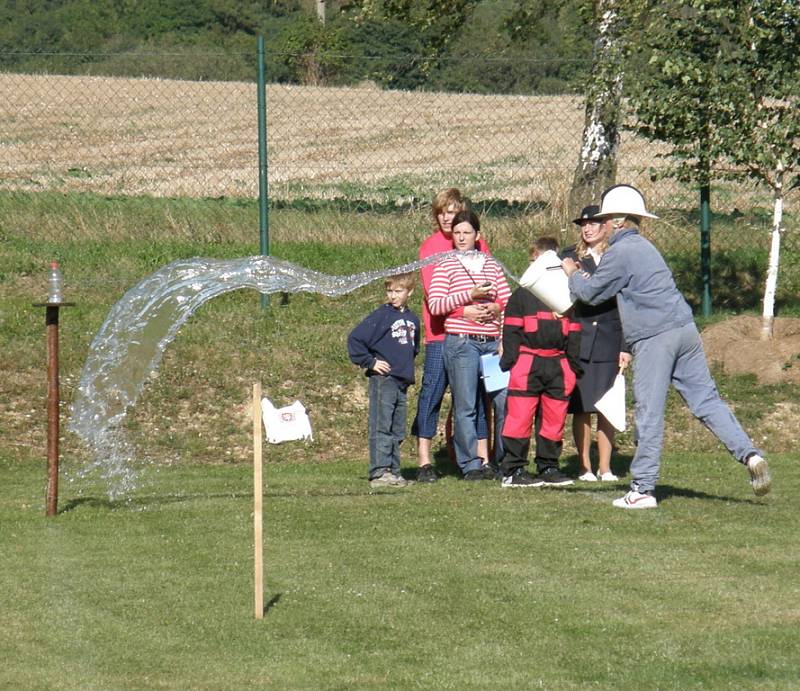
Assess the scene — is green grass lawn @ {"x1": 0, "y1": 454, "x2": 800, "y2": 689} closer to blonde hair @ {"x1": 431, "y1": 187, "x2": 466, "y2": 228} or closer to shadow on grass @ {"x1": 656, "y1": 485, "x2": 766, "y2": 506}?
shadow on grass @ {"x1": 656, "y1": 485, "x2": 766, "y2": 506}

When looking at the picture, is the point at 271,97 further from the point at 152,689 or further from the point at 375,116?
the point at 152,689

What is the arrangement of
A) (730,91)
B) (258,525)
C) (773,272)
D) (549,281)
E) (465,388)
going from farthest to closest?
(773,272), (730,91), (465,388), (549,281), (258,525)

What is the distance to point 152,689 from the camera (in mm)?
5977

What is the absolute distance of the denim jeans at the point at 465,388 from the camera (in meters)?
11.1

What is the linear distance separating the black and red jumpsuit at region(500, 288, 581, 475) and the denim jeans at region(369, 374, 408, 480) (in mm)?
874

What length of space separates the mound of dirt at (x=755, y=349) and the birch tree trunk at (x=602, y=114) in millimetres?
2568

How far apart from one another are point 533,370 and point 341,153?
1428 centimetres

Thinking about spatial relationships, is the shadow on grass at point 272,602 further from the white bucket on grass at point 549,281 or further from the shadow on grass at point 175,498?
the white bucket on grass at point 549,281

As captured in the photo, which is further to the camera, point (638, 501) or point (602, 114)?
point (602, 114)

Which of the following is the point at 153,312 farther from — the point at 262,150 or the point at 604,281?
the point at 262,150

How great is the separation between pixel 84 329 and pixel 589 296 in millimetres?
6745

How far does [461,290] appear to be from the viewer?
432 inches

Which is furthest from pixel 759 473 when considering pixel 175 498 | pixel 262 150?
pixel 262 150

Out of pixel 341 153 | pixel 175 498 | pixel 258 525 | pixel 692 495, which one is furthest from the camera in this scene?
pixel 341 153
